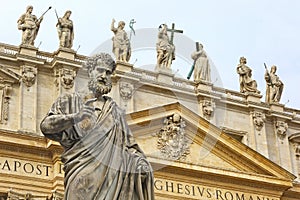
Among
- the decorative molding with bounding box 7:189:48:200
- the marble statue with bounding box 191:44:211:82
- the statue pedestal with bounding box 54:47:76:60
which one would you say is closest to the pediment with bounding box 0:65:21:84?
the statue pedestal with bounding box 54:47:76:60

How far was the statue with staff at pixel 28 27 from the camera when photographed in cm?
2666

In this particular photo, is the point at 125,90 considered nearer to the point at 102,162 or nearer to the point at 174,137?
the point at 174,137

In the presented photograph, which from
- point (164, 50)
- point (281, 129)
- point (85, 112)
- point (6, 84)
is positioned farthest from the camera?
point (281, 129)

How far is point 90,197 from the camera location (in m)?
6.27

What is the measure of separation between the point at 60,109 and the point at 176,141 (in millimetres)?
21507

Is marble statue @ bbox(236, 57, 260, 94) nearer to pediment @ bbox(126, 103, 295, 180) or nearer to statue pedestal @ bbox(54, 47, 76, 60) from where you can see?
pediment @ bbox(126, 103, 295, 180)

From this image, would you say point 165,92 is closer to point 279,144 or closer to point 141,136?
point 141,136

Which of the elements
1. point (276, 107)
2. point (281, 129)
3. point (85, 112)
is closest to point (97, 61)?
point (85, 112)

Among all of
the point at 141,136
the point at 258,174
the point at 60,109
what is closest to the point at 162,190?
the point at 141,136

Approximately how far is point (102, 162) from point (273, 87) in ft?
82.5

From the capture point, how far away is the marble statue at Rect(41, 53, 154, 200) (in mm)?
6324

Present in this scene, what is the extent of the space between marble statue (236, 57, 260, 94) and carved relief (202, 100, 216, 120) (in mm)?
1874

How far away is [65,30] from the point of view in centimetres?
2703

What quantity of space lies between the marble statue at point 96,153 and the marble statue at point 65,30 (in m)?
20.5
